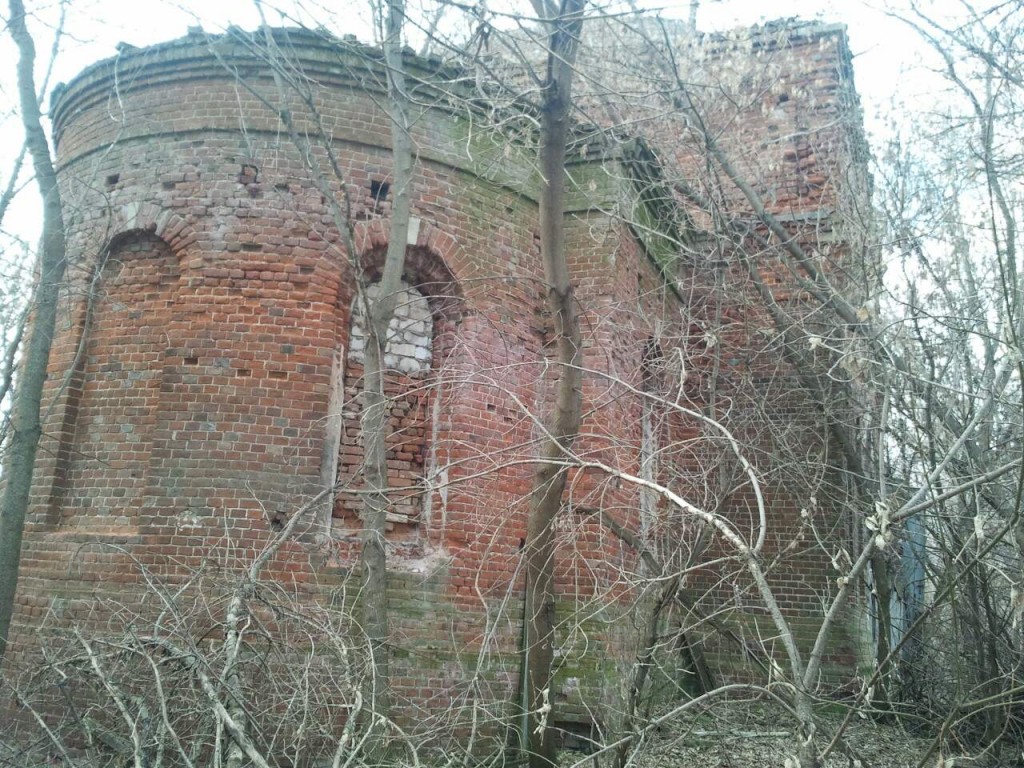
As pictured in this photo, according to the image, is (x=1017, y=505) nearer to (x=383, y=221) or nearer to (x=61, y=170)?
(x=383, y=221)

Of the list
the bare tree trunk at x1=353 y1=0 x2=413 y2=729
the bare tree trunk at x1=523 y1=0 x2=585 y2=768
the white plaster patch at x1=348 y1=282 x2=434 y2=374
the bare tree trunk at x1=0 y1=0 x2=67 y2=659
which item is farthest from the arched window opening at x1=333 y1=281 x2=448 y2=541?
the bare tree trunk at x1=0 y1=0 x2=67 y2=659

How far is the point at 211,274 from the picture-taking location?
7.32 meters

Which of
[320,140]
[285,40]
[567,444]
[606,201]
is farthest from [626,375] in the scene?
[285,40]

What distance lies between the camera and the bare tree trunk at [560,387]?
6.16 meters

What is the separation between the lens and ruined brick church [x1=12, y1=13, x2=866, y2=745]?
6.92 metres

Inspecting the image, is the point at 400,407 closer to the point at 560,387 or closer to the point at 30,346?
the point at 560,387

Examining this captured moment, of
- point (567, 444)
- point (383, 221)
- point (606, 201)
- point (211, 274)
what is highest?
point (606, 201)

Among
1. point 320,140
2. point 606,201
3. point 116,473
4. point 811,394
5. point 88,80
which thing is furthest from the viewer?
point 811,394

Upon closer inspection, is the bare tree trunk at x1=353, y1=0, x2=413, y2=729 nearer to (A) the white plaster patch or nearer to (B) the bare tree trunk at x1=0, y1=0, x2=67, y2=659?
(A) the white plaster patch

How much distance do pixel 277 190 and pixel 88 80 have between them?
237 cm

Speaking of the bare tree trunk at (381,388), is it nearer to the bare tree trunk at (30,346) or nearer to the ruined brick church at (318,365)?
the ruined brick church at (318,365)

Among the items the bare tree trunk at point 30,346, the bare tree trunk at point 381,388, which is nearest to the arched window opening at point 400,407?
the bare tree trunk at point 381,388

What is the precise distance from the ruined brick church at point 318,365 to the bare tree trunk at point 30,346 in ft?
1.49

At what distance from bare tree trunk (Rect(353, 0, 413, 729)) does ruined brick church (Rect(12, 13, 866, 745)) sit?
312mm
